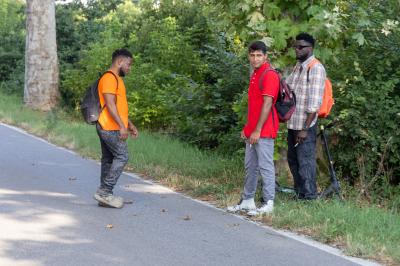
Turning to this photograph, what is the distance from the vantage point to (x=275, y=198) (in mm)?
8320

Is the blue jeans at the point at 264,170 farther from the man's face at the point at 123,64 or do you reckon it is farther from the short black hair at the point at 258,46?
the man's face at the point at 123,64

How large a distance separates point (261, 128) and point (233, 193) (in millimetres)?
1486

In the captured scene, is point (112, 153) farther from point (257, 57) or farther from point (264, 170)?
point (257, 57)

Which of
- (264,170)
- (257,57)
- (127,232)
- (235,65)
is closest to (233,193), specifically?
(264,170)

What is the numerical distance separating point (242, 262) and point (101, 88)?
308 cm

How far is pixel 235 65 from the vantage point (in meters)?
13.3

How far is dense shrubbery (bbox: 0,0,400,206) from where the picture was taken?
8.59m

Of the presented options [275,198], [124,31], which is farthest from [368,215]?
[124,31]

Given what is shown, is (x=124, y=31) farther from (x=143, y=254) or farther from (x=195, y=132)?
(x=143, y=254)

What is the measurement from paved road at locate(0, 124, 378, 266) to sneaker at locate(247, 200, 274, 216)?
227 mm

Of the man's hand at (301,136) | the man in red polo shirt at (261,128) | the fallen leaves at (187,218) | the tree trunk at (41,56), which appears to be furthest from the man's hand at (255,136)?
the tree trunk at (41,56)

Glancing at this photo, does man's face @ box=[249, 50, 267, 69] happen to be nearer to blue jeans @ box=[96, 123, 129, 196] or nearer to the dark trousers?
the dark trousers

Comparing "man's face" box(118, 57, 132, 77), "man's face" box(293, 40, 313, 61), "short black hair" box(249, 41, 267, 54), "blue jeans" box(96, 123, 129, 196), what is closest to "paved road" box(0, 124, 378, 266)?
"blue jeans" box(96, 123, 129, 196)

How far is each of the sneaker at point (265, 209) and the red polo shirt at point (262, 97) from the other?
2.58 ft
